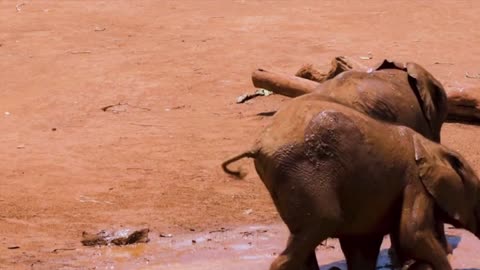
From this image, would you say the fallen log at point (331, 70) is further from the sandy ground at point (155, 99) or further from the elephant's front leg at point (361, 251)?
the elephant's front leg at point (361, 251)

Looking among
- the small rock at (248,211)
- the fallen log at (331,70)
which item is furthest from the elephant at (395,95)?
the fallen log at (331,70)

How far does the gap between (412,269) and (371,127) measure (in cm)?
77

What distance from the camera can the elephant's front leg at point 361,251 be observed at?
22.5ft

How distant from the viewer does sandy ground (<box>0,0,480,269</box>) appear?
901cm

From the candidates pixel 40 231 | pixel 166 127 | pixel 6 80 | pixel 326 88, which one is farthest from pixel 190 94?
pixel 326 88

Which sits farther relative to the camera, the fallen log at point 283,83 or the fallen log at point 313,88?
the fallen log at point 283,83

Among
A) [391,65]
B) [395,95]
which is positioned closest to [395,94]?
[395,95]

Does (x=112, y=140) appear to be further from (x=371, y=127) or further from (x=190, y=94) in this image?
(x=371, y=127)

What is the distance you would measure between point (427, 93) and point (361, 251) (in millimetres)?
1040

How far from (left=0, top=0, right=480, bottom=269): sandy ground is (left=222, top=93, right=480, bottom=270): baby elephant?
1.28m

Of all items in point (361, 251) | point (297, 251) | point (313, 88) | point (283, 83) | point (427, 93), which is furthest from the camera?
point (283, 83)

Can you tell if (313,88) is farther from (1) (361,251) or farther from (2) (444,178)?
(2) (444,178)

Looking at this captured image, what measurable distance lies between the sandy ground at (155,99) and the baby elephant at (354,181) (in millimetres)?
1280

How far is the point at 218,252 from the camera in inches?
323
